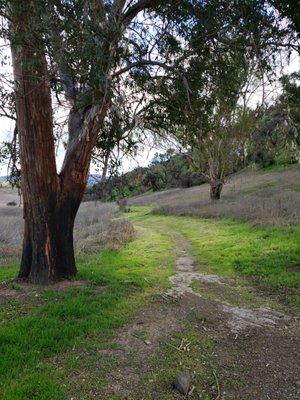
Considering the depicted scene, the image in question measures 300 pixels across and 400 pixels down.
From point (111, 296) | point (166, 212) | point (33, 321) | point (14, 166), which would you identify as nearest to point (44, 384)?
point (33, 321)

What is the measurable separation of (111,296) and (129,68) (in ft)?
15.4

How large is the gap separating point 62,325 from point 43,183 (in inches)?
135

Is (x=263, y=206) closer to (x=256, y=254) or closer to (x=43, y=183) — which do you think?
(x=256, y=254)

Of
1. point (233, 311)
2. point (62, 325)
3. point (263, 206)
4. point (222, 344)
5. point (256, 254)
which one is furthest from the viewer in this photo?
point (263, 206)

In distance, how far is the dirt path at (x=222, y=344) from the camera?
493 cm

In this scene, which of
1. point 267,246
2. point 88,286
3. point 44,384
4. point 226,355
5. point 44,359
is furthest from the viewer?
point 267,246

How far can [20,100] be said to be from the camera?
28.0 ft

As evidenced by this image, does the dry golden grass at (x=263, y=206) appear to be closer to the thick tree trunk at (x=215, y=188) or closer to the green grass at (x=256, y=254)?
the green grass at (x=256, y=254)

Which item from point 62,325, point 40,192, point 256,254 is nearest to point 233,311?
point 62,325

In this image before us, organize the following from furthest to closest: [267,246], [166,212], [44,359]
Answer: [166,212] < [267,246] < [44,359]

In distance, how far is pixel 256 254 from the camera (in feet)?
41.1

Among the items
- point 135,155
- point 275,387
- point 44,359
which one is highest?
point 135,155

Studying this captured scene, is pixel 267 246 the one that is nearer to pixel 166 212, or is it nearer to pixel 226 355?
pixel 226 355

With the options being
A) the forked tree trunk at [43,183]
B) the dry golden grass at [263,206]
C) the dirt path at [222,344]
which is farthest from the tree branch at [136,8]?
the dry golden grass at [263,206]
